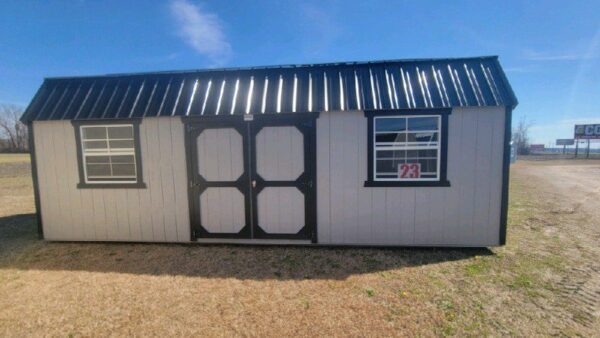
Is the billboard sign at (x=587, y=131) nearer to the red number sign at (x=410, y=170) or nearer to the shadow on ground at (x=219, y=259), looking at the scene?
the shadow on ground at (x=219, y=259)

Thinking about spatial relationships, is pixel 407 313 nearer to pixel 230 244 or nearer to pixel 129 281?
pixel 230 244

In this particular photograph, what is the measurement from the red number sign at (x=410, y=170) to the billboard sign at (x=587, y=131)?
194ft

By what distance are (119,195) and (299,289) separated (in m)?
4.36

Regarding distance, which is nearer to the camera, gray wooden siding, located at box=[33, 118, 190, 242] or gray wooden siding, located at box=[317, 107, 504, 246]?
gray wooden siding, located at box=[317, 107, 504, 246]

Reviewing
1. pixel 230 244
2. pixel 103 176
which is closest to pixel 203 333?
pixel 230 244

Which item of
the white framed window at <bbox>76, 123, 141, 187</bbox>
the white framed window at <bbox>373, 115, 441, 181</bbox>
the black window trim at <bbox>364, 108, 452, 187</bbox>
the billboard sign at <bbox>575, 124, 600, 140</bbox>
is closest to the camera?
the black window trim at <bbox>364, 108, 452, 187</bbox>

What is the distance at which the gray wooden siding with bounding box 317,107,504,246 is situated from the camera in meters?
4.91

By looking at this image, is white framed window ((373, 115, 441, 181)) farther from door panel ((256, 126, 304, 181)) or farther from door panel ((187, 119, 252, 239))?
door panel ((187, 119, 252, 239))

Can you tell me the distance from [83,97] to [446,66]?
7557 millimetres

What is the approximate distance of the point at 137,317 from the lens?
319 cm

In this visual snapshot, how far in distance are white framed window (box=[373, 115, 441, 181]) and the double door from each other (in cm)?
130

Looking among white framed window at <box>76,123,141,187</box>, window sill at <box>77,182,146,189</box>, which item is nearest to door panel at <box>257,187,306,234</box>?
window sill at <box>77,182,146,189</box>

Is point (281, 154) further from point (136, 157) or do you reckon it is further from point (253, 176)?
point (136, 157)

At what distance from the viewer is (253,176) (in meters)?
5.31
